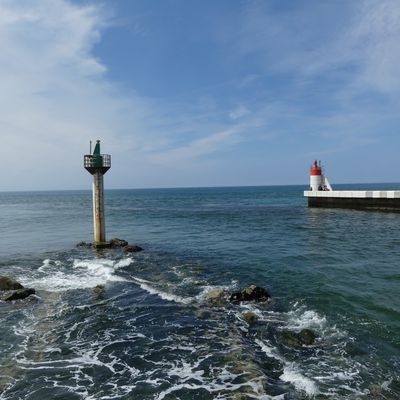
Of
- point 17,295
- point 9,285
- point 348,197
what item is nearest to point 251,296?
point 17,295

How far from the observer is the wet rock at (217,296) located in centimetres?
1526

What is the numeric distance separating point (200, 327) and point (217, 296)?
10.2 ft

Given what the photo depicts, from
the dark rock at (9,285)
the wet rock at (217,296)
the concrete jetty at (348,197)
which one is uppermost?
the concrete jetty at (348,197)

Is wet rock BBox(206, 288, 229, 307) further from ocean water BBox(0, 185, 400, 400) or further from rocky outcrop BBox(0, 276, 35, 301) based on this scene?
rocky outcrop BBox(0, 276, 35, 301)

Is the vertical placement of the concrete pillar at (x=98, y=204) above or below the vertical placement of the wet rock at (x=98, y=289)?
above

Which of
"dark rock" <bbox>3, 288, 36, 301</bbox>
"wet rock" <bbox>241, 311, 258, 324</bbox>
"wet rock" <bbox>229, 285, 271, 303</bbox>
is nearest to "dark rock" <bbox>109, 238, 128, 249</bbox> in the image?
"dark rock" <bbox>3, 288, 36, 301</bbox>

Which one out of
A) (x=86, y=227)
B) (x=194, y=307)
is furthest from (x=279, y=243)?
(x=86, y=227)

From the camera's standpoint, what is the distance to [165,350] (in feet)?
36.7

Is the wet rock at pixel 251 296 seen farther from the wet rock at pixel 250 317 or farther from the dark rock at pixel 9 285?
the dark rock at pixel 9 285

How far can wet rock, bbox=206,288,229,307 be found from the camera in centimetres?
1526

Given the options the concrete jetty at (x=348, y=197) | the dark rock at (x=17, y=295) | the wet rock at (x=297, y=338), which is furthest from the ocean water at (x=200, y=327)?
the concrete jetty at (x=348, y=197)

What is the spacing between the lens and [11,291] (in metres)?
16.4

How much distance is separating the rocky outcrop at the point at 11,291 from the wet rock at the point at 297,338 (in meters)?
11.6

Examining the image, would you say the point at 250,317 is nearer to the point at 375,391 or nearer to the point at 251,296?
the point at 251,296
